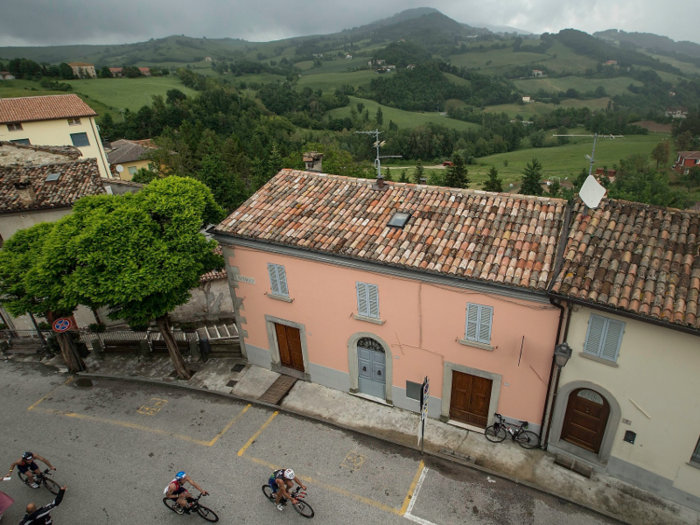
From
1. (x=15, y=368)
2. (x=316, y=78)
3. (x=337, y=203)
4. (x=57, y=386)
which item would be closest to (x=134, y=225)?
(x=337, y=203)

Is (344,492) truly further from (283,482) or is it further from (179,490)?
(179,490)

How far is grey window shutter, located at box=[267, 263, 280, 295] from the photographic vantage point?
15.5 metres

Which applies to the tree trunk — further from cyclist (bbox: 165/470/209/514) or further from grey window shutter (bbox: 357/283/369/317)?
grey window shutter (bbox: 357/283/369/317)

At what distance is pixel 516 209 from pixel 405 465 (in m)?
8.75

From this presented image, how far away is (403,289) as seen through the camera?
524 inches

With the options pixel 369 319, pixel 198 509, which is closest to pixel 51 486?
pixel 198 509

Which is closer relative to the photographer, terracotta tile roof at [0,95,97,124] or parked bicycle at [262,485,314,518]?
parked bicycle at [262,485,314,518]

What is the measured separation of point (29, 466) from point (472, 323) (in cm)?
1336

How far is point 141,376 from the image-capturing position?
58.5 ft

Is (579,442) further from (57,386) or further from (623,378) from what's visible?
(57,386)

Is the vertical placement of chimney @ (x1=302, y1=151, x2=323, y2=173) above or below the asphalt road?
above

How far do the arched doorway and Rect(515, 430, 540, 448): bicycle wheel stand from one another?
4767mm

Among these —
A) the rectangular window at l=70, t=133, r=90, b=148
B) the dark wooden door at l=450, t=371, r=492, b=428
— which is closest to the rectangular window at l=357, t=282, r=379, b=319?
the dark wooden door at l=450, t=371, r=492, b=428

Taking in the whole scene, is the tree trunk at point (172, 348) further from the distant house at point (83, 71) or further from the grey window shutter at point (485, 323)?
the distant house at point (83, 71)
